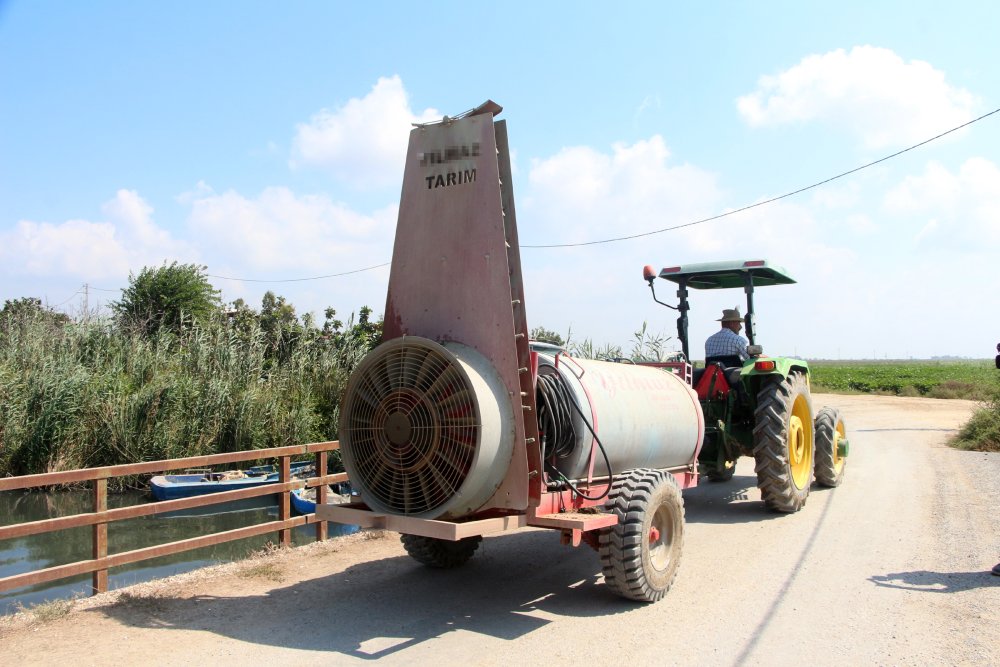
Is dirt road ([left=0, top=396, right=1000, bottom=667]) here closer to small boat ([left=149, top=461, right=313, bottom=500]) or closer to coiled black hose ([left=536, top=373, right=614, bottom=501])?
coiled black hose ([left=536, top=373, right=614, bottom=501])

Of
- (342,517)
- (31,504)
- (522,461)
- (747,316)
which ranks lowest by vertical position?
(31,504)

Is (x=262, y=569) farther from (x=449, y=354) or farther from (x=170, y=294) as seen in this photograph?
(x=170, y=294)

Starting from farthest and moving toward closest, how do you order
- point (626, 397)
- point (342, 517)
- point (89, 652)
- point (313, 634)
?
point (626, 397), point (342, 517), point (313, 634), point (89, 652)

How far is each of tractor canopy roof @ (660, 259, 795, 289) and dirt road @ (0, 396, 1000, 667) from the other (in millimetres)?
3181

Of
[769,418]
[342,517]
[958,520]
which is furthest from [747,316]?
[342,517]

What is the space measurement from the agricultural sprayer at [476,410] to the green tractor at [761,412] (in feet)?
10.3

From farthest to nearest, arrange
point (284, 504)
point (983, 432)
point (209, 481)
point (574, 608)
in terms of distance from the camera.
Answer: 1. point (983, 432)
2. point (209, 481)
3. point (284, 504)
4. point (574, 608)

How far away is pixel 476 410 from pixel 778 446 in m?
5.00

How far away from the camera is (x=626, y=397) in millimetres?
6500

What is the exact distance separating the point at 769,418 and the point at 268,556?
5643 millimetres

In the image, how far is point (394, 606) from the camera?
5641 mm

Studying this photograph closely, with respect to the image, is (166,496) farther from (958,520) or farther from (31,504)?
(958,520)

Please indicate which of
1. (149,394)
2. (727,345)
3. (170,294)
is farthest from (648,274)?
(170,294)

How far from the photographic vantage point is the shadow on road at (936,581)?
592 cm
